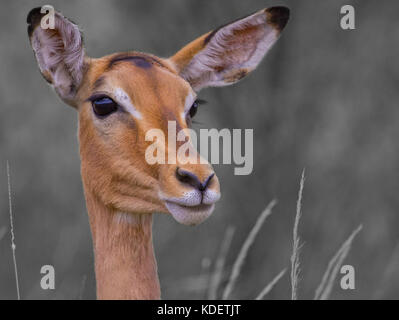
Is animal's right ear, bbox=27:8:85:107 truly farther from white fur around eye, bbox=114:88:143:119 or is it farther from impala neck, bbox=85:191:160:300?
impala neck, bbox=85:191:160:300

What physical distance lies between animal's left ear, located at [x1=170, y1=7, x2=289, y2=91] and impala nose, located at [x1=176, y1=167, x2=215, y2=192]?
1393mm

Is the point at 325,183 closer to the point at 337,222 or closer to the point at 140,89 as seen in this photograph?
the point at 337,222

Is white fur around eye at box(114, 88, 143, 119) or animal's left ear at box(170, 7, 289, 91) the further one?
animal's left ear at box(170, 7, 289, 91)

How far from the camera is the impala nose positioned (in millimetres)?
4633

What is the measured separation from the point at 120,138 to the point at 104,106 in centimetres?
24

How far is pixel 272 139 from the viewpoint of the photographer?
14.5 metres

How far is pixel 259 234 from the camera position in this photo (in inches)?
590

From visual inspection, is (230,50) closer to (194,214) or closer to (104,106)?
(104,106)

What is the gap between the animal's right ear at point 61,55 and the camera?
5.51 m

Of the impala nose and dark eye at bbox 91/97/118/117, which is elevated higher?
dark eye at bbox 91/97/118/117

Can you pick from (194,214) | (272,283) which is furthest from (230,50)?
(194,214)

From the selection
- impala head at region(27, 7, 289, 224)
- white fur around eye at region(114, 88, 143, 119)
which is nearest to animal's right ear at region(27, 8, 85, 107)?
impala head at region(27, 7, 289, 224)
